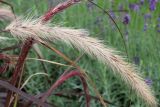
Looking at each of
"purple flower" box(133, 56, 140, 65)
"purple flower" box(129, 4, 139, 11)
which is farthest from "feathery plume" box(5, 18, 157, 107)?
"purple flower" box(129, 4, 139, 11)

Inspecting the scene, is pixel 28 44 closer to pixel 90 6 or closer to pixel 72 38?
pixel 72 38

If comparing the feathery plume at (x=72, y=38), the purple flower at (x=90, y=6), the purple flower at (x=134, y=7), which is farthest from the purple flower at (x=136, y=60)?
the purple flower at (x=90, y=6)

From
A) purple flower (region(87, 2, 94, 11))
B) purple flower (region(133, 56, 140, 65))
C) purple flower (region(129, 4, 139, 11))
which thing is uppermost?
purple flower (region(87, 2, 94, 11))

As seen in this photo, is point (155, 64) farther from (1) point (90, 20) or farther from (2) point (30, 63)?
(1) point (90, 20)

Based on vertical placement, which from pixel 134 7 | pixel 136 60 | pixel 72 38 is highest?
pixel 72 38

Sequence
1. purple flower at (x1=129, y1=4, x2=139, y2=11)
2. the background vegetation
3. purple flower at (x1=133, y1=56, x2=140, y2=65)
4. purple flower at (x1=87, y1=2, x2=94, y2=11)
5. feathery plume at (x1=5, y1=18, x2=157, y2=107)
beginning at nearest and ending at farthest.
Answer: feathery plume at (x1=5, y1=18, x2=157, y2=107) → the background vegetation → purple flower at (x1=133, y1=56, x2=140, y2=65) → purple flower at (x1=129, y1=4, x2=139, y2=11) → purple flower at (x1=87, y1=2, x2=94, y2=11)

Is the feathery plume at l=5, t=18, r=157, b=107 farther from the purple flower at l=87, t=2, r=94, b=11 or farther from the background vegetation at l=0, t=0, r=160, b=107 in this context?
the purple flower at l=87, t=2, r=94, b=11

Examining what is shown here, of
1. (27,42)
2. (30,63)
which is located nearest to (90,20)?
(30,63)

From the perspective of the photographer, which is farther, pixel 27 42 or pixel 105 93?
pixel 105 93

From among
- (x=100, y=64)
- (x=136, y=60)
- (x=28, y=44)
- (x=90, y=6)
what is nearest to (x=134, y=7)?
(x=90, y=6)

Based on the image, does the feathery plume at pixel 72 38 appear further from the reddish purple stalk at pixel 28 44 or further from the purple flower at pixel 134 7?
the purple flower at pixel 134 7

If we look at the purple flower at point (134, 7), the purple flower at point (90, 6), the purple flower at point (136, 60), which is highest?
the purple flower at point (90, 6)
